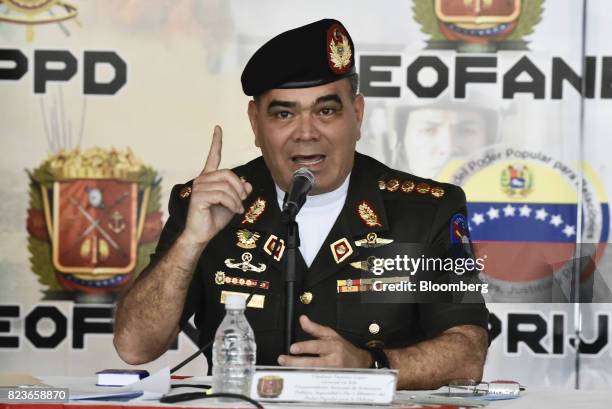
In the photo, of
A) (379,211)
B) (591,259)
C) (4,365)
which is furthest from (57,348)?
(591,259)

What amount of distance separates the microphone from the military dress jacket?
66cm

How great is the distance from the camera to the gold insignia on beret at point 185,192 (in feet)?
9.93

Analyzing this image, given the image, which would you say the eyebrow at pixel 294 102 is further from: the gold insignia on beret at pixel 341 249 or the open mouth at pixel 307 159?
the gold insignia on beret at pixel 341 249

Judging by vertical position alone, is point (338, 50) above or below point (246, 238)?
above

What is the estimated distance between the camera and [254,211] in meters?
2.95

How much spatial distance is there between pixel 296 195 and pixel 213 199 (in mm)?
342

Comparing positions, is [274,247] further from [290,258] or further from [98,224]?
[98,224]

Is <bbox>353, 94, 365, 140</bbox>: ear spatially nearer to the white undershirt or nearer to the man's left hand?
the white undershirt

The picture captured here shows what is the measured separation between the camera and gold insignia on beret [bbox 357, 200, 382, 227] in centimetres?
290

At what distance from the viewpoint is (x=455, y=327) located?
2668 millimetres

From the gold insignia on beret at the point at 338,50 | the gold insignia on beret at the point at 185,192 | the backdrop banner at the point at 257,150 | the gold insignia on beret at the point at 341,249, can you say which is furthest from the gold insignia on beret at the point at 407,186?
the backdrop banner at the point at 257,150

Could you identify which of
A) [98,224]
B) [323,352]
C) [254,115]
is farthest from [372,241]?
[98,224]

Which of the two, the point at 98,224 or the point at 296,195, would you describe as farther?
the point at 98,224

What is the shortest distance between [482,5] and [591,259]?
110cm
